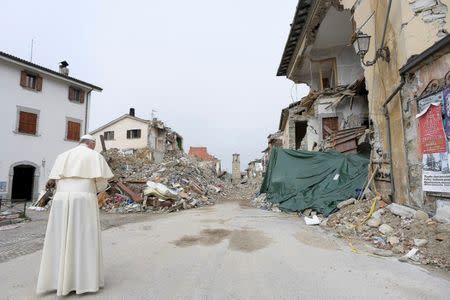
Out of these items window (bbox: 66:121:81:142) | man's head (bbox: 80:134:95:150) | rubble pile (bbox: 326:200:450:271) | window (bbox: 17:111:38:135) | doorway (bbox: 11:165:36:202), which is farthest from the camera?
window (bbox: 66:121:81:142)

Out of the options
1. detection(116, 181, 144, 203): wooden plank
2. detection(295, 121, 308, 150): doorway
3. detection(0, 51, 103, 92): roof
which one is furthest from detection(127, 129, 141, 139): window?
detection(295, 121, 308, 150): doorway

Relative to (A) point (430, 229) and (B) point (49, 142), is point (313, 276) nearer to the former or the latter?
(A) point (430, 229)

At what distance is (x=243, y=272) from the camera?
12.9ft

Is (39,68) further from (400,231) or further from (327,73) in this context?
(400,231)

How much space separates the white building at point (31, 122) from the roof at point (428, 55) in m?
20.3

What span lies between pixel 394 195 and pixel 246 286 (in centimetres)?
555

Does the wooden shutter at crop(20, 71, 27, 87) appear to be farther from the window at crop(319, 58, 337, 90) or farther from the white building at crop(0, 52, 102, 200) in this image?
the window at crop(319, 58, 337, 90)

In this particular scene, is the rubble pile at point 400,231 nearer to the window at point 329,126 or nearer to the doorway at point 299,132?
the window at point 329,126

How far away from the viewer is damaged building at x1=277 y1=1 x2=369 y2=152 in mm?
12024

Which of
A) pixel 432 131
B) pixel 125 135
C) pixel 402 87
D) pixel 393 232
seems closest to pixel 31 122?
pixel 125 135

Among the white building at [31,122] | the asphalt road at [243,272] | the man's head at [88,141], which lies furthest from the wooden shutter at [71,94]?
the man's head at [88,141]

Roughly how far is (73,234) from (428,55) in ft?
22.4

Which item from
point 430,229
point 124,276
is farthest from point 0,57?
point 430,229

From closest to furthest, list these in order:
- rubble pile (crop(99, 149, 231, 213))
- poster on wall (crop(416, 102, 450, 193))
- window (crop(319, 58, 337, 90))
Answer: poster on wall (crop(416, 102, 450, 193)) → rubble pile (crop(99, 149, 231, 213)) → window (crop(319, 58, 337, 90))
